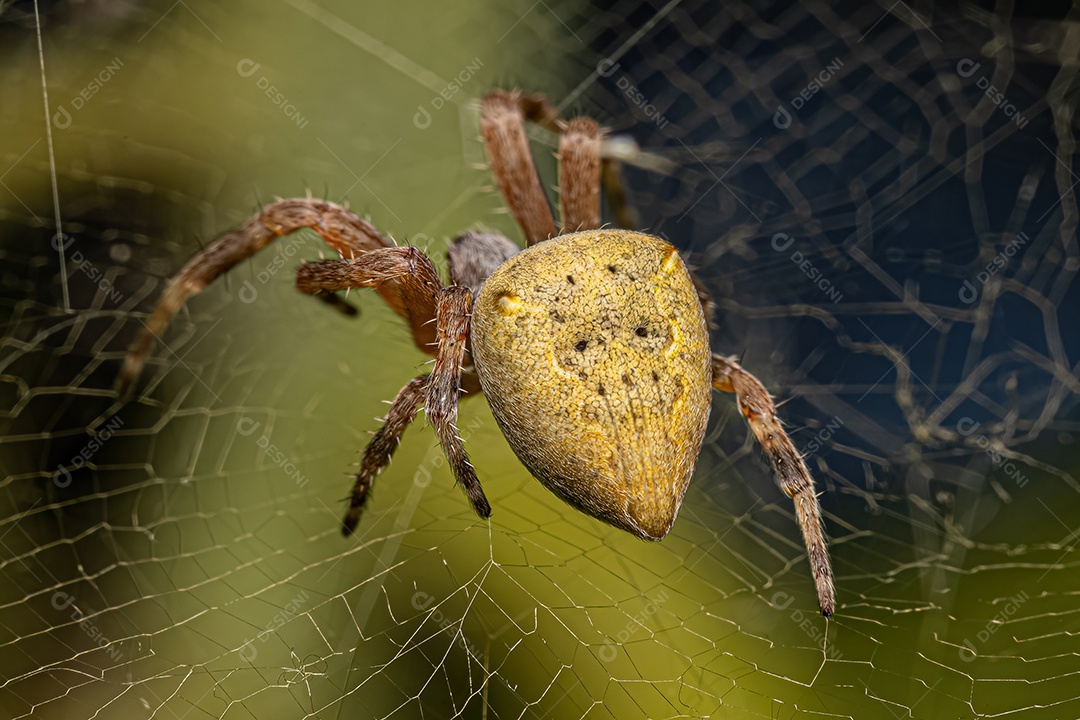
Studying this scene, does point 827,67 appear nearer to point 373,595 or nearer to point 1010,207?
point 1010,207

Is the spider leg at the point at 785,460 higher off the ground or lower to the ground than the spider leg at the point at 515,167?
lower

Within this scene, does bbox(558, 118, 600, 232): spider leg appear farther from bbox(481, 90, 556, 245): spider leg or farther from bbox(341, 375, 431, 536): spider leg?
bbox(341, 375, 431, 536): spider leg

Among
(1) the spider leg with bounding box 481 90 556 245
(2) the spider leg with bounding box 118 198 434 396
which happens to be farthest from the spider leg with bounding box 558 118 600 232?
(2) the spider leg with bounding box 118 198 434 396

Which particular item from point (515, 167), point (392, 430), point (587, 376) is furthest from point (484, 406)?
point (515, 167)

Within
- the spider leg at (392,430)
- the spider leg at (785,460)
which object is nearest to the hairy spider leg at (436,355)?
the spider leg at (392,430)

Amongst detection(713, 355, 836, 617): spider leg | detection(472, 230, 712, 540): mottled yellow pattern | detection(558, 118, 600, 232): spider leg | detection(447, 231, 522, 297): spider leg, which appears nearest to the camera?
detection(472, 230, 712, 540): mottled yellow pattern

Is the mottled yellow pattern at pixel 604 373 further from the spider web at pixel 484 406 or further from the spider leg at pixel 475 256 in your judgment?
the spider leg at pixel 475 256
